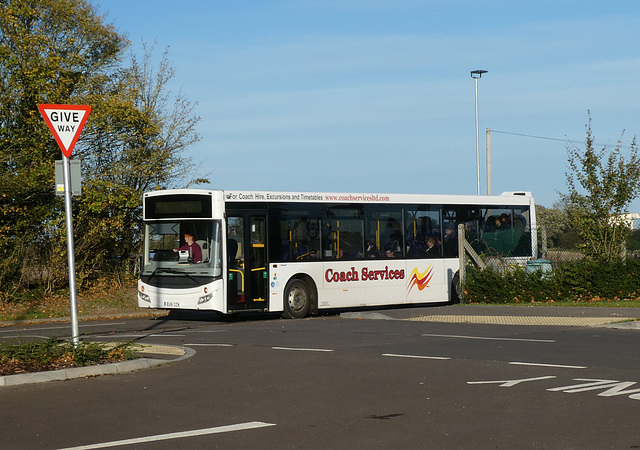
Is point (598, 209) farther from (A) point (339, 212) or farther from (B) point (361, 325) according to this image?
(B) point (361, 325)

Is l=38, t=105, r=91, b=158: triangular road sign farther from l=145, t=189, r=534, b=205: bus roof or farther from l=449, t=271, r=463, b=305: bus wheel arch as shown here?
l=449, t=271, r=463, b=305: bus wheel arch

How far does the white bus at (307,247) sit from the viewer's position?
20.2 meters

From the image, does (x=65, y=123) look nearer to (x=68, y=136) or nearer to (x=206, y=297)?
(x=68, y=136)

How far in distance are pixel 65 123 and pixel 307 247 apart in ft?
34.8

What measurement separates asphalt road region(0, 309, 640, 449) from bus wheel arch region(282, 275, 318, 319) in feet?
20.8

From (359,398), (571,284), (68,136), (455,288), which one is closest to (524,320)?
(571,284)

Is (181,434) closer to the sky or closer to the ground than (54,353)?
closer to the ground

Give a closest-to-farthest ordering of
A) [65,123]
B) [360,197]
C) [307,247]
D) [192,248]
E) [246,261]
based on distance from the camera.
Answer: [65,123] < [192,248] < [246,261] < [307,247] < [360,197]

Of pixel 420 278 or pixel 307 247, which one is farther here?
pixel 420 278

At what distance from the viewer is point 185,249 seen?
2019 cm

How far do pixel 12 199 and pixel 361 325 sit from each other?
1261 centimetres

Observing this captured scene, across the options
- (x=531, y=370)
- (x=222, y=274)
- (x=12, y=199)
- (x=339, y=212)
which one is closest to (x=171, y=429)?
(x=531, y=370)

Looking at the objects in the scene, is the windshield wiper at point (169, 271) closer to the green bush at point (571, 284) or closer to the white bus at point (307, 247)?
the white bus at point (307, 247)

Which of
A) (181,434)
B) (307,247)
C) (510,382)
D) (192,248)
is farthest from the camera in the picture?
(307,247)
